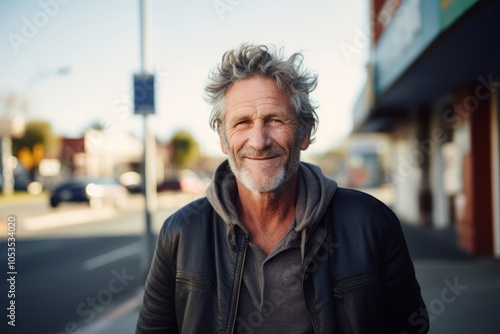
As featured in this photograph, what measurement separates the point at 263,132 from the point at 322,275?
0.58 meters

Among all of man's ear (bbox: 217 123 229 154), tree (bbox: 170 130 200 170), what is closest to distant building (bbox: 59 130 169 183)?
tree (bbox: 170 130 200 170)

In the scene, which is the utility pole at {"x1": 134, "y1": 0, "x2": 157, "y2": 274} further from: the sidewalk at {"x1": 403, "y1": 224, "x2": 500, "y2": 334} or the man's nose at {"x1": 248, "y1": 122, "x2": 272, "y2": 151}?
the man's nose at {"x1": 248, "y1": 122, "x2": 272, "y2": 151}

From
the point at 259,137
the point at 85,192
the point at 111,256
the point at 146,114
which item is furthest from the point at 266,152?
the point at 85,192

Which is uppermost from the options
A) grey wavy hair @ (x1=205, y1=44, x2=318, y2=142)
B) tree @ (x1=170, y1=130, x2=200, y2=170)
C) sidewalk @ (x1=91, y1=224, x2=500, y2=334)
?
tree @ (x1=170, y1=130, x2=200, y2=170)

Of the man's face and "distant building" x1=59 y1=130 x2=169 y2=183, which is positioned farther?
"distant building" x1=59 y1=130 x2=169 y2=183

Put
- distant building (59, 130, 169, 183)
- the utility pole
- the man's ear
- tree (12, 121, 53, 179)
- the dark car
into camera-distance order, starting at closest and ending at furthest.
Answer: the man's ear → the utility pole → the dark car → distant building (59, 130, 169, 183) → tree (12, 121, 53, 179)

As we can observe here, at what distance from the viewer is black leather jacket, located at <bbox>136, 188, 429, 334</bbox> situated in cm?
189

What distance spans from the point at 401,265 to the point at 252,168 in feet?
2.19

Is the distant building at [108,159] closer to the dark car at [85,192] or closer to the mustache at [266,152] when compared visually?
the dark car at [85,192]

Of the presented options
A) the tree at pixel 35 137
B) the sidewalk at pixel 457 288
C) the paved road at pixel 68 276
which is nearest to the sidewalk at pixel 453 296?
→ the sidewalk at pixel 457 288

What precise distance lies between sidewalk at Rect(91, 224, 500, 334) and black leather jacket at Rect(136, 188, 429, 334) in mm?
3809

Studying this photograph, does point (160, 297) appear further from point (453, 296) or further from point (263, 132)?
point (453, 296)

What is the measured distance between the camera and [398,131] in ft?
68.0

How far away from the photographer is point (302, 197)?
2117 millimetres
